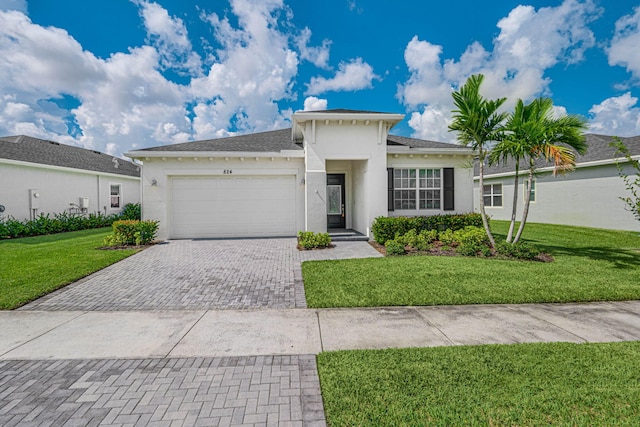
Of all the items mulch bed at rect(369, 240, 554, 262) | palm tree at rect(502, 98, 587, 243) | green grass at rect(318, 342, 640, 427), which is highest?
palm tree at rect(502, 98, 587, 243)

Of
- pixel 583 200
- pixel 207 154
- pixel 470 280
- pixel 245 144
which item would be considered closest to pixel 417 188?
pixel 470 280

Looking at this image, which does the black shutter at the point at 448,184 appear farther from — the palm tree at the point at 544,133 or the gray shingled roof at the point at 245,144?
the gray shingled roof at the point at 245,144

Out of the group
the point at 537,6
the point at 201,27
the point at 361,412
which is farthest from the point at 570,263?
the point at 201,27

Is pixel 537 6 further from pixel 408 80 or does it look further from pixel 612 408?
pixel 612 408

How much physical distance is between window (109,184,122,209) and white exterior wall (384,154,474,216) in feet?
61.2

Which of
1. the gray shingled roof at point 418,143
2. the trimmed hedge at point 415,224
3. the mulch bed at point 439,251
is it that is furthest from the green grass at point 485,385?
the gray shingled roof at point 418,143

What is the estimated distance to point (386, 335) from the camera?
370cm

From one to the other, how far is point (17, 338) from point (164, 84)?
14.3m

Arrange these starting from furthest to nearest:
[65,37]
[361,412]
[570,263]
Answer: [65,37] < [570,263] < [361,412]

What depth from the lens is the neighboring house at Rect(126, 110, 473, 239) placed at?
1096cm

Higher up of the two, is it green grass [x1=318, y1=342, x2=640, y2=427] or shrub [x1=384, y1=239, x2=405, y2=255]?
shrub [x1=384, y1=239, x2=405, y2=255]

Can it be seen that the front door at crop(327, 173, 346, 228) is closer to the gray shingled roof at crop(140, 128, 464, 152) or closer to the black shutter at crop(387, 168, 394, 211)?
the gray shingled roof at crop(140, 128, 464, 152)

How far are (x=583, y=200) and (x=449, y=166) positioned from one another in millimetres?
8640

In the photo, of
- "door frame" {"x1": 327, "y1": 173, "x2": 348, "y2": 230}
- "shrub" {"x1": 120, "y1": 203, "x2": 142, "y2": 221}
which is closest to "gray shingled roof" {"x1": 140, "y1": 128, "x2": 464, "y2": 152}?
"door frame" {"x1": 327, "y1": 173, "x2": 348, "y2": 230}
